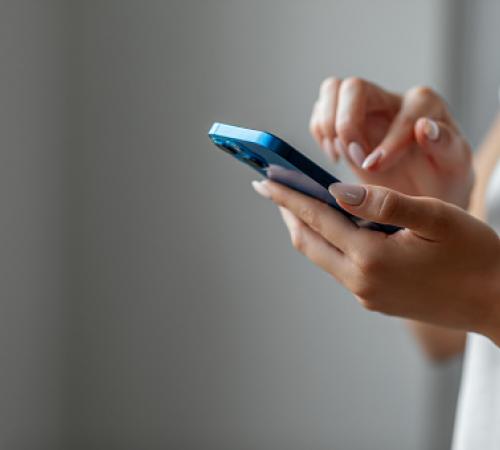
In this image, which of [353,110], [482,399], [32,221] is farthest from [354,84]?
[32,221]

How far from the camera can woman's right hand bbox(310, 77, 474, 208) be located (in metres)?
0.66

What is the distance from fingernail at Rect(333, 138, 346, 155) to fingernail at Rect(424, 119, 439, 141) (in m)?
0.08

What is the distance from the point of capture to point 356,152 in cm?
66

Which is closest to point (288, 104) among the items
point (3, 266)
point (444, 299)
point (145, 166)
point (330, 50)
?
point (330, 50)

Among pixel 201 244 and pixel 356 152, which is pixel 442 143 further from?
pixel 201 244

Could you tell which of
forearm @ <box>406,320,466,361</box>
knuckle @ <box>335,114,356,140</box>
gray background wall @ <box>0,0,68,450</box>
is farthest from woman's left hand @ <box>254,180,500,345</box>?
gray background wall @ <box>0,0,68,450</box>

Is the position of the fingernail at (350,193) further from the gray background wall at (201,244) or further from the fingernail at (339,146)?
the gray background wall at (201,244)

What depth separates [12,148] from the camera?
1251mm

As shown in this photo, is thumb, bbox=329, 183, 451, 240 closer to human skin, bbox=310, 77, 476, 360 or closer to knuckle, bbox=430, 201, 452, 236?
knuckle, bbox=430, 201, 452, 236

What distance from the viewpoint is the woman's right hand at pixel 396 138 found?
658 mm

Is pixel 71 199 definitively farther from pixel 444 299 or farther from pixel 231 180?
pixel 444 299

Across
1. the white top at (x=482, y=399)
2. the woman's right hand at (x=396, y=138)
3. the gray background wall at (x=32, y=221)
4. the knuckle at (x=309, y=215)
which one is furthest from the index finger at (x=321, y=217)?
the gray background wall at (x=32, y=221)

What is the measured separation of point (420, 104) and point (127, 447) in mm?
1122

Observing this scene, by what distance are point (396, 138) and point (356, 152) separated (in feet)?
0.14
